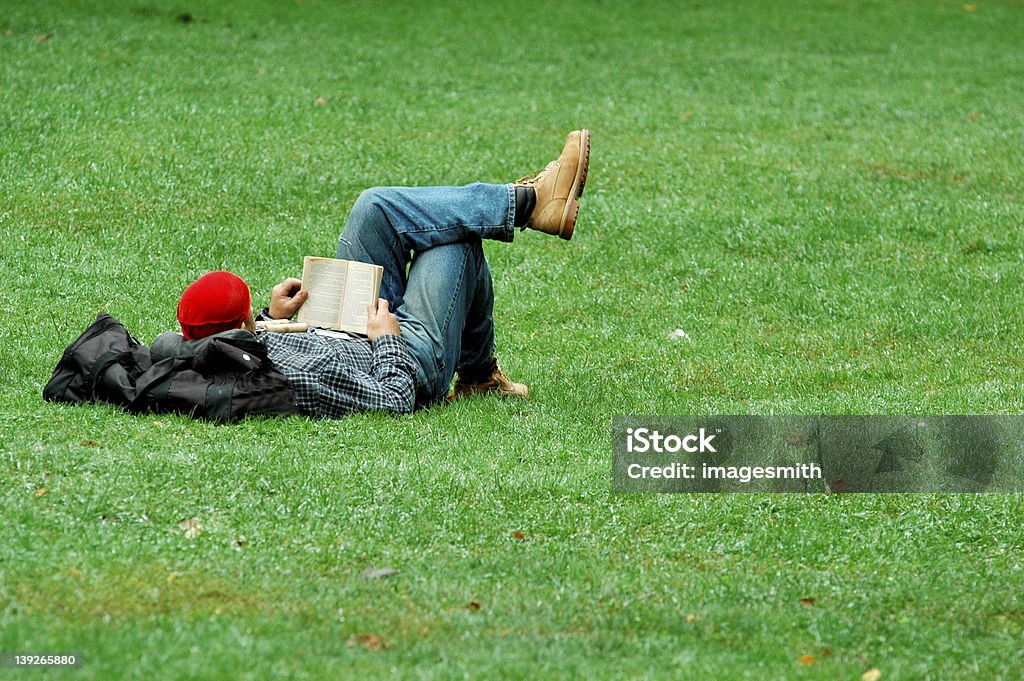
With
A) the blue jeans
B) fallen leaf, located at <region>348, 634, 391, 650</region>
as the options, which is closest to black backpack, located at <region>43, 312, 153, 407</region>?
the blue jeans

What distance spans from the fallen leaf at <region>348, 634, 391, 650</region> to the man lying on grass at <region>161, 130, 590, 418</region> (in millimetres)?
2098

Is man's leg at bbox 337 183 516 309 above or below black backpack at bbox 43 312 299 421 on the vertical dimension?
above

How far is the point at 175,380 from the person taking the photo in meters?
5.70

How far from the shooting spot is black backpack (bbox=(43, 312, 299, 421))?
18.6ft

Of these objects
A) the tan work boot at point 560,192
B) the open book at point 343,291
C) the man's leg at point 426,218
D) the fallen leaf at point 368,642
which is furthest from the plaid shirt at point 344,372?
the fallen leaf at point 368,642

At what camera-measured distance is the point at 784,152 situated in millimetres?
12531

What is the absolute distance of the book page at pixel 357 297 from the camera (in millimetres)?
6141

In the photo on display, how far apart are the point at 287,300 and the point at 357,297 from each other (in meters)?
0.34

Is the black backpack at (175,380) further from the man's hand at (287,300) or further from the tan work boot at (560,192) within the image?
the tan work boot at (560,192)

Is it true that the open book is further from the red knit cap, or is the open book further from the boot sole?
the boot sole

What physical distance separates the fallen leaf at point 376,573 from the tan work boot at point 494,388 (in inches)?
93.0

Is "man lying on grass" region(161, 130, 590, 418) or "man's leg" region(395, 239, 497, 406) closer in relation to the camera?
"man lying on grass" region(161, 130, 590, 418)

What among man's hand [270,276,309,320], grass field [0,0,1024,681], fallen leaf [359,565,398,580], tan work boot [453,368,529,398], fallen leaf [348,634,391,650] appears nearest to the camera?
fallen leaf [348,634,391,650]

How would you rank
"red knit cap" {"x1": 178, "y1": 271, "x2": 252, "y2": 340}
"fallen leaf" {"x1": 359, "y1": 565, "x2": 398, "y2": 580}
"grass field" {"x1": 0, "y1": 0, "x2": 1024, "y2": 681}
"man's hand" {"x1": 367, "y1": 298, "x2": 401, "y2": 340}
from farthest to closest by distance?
"man's hand" {"x1": 367, "y1": 298, "x2": 401, "y2": 340}, "red knit cap" {"x1": 178, "y1": 271, "x2": 252, "y2": 340}, "fallen leaf" {"x1": 359, "y1": 565, "x2": 398, "y2": 580}, "grass field" {"x1": 0, "y1": 0, "x2": 1024, "y2": 681}
